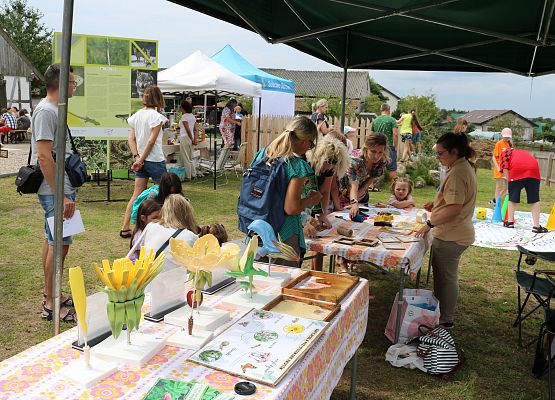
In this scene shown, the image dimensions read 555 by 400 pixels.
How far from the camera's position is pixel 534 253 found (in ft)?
12.0

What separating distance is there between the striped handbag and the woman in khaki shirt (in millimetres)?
587

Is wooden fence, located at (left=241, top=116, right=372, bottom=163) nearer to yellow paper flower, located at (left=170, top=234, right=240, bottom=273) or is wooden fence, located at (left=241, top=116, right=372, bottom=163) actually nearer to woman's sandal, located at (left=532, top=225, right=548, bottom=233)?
woman's sandal, located at (left=532, top=225, right=548, bottom=233)

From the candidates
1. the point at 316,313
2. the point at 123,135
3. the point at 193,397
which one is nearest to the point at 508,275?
the point at 316,313

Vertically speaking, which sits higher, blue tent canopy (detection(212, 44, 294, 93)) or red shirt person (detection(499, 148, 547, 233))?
blue tent canopy (detection(212, 44, 294, 93))

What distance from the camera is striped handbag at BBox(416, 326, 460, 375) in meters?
3.19

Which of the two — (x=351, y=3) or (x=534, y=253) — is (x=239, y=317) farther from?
(x=534, y=253)

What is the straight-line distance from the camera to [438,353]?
321 centimetres

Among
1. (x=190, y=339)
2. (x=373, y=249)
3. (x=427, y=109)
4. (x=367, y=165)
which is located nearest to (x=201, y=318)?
(x=190, y=339)

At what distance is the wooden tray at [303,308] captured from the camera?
194 cm

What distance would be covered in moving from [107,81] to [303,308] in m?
6.32

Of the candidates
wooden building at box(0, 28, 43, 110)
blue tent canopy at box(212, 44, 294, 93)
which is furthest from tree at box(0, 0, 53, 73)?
blue tent canopy at box(212, 44, 294, 93)

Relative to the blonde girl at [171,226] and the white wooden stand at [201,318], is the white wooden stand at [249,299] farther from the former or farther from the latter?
the blonde girl at [171,226]

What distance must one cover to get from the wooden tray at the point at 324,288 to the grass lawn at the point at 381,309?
0.20 m

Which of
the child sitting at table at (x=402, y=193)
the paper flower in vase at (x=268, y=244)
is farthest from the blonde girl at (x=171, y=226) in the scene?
the child sitting at table at (x=402, y=193)
